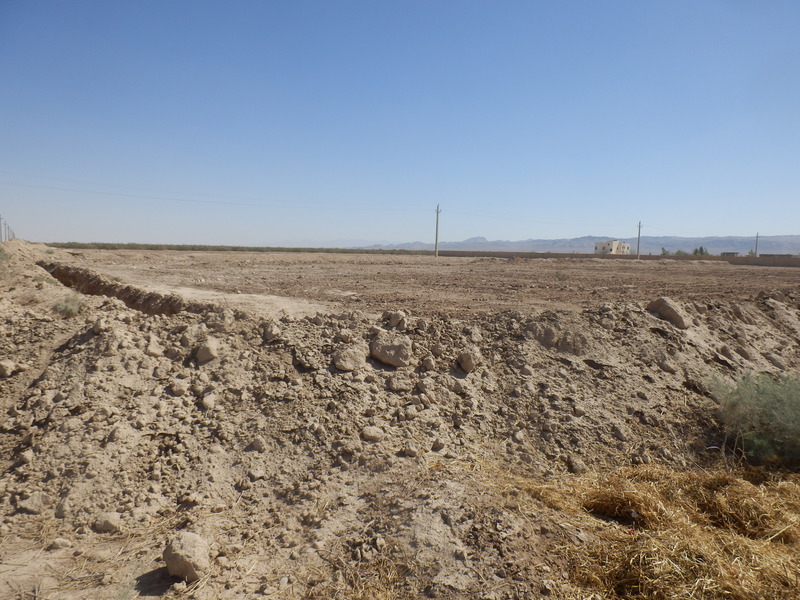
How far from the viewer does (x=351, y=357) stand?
22.4 feet

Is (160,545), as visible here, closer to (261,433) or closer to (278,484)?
(278,484)

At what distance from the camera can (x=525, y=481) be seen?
5.53 metres

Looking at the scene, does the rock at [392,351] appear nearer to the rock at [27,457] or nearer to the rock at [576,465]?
the rock at [576,465]

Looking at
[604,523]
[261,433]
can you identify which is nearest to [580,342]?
[604,523]

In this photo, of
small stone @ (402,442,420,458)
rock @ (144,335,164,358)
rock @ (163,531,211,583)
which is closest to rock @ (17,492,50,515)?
rock @ (163,531,211,583)

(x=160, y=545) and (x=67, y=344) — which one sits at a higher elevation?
(x=67, y=344)

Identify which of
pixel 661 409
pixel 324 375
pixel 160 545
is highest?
pixel 324 375

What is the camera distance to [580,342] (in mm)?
7918

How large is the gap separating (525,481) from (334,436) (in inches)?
77.6

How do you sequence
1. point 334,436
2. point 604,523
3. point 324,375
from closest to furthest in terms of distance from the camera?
point 604,523
point 334,436
point 324,375

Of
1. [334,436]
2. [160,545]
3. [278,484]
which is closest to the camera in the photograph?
[160,545]

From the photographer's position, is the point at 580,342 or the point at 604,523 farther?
the point at 580,342

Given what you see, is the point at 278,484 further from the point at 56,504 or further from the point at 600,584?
the point at 600,584

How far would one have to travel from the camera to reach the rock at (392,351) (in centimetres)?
693
